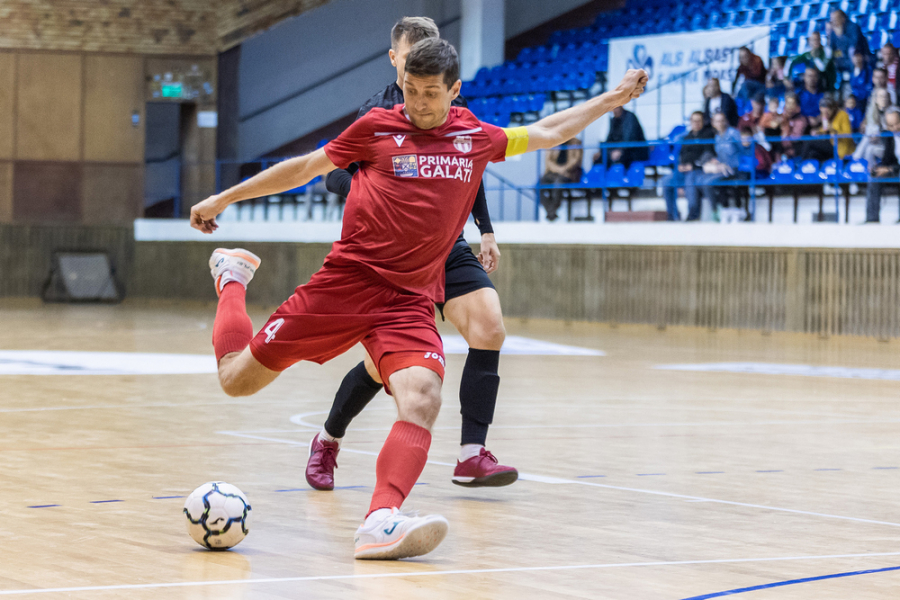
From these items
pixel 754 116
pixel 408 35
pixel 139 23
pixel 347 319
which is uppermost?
pixel 139 23

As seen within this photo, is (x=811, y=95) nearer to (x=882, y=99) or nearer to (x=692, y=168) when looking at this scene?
(x=882, y=99)

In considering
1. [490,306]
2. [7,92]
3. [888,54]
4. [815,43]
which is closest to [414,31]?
[490,306]

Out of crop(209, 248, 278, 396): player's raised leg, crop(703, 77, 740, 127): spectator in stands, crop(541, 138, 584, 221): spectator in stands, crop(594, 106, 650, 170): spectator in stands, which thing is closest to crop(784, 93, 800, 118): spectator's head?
crop(703, 77, 740, 127): spectator in stands

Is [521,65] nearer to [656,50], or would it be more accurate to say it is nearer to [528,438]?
[656,50]

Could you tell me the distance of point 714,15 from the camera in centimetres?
1980

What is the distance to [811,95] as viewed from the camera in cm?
1534

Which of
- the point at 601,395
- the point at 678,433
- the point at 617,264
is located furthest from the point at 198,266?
the point at 678,433

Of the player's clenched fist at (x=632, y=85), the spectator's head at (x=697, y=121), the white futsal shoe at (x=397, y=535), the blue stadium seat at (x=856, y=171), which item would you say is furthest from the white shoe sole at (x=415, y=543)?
the spectator's head at (x=697, y=121)

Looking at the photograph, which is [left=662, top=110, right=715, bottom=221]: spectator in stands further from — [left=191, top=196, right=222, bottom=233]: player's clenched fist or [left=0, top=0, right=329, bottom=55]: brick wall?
[left=191, top=196, right=222, bottom=233]: player's clenched fist

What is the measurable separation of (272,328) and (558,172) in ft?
→ 45.7

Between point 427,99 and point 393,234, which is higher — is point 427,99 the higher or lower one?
the higher one

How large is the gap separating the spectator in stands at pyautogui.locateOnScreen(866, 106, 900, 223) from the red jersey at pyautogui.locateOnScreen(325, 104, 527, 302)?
11.1 m

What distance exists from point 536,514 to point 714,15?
16.7 m

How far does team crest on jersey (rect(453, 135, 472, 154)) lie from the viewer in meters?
3.96
